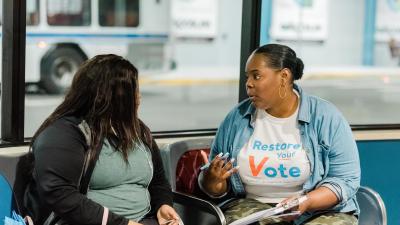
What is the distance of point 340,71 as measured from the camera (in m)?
13.8

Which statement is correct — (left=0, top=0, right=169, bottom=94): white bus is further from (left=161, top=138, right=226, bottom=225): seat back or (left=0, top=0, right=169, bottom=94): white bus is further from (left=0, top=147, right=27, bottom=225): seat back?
(left=0, top=147, right=27, bottom=225): seat back

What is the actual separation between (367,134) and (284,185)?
1113 mm

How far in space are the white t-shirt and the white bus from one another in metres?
6.05

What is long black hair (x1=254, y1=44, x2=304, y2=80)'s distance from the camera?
A: 2807 millimetres

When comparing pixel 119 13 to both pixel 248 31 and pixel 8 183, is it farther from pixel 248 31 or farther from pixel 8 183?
pixel 8 183

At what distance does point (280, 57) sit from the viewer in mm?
2816

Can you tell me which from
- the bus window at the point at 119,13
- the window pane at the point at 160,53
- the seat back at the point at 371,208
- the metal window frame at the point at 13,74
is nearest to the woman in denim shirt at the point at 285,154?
the seat back at the point at 371,208

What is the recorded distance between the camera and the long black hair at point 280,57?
9.21ft

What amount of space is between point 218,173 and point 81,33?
6794 mm

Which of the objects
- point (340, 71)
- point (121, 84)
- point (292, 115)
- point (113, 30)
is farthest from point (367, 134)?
Answer: point (340, 71)

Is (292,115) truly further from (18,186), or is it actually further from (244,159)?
(18,186)

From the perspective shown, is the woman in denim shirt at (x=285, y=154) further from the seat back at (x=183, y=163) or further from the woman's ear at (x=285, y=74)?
the seat back at (x=183, y=163)

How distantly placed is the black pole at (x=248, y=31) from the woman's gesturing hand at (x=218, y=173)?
3.04 ft

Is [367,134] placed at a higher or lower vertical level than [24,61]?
lower
